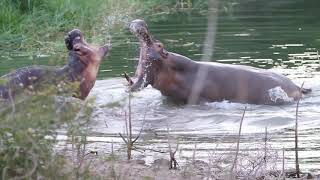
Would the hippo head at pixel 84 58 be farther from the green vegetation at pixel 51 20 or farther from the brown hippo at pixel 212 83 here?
the green vegetation at pixel 51 20

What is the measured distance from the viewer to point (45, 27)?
13.6 meters

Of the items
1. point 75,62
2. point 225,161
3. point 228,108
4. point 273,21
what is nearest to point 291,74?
point 228,108

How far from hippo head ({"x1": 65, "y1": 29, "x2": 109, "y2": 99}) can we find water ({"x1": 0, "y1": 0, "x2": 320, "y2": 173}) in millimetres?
328

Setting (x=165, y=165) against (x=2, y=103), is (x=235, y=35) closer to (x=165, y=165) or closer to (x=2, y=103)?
(x=165, y=165)

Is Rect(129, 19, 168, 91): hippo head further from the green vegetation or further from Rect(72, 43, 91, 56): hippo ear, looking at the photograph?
the green vegetation

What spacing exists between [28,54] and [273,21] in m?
5.32

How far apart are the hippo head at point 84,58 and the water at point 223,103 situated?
1.07 ft

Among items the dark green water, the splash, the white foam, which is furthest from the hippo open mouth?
the splash

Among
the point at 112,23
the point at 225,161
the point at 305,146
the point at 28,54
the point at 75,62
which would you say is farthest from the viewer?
the point at 112,23

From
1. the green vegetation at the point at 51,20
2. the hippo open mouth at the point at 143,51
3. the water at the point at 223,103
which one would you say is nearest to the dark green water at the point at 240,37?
the water at the point at 223,103

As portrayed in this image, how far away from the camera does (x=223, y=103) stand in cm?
835

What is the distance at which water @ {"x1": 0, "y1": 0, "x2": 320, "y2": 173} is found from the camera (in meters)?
6.55

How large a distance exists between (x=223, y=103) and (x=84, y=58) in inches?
62.9

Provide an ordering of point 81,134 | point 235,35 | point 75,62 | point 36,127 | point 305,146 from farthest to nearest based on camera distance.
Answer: point 235,35 < point 75,62 < point 305,146 < point 81,134 < point 36,127
